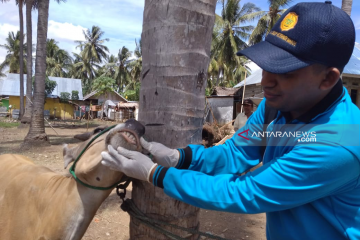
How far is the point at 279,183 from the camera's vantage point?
3.98 feet

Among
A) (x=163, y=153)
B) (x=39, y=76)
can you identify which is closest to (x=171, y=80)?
(x=163, y=153)

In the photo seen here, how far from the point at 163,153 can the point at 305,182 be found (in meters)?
0.85

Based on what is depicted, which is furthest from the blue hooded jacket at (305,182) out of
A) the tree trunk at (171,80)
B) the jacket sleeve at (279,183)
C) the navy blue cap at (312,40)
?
the tree trunk at (171,80)

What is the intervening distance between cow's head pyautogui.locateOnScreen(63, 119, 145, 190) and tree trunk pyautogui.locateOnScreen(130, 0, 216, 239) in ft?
0.57

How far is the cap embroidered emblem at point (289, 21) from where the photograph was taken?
1.31m

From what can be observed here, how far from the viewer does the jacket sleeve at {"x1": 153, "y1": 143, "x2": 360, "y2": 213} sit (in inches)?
45.7

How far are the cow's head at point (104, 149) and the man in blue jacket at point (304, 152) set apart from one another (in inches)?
10.1

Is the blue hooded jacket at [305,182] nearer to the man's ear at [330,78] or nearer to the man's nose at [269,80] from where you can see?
the man's ear at [330,78]

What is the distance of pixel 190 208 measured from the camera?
77.1 inches

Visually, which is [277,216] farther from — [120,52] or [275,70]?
[120,52]

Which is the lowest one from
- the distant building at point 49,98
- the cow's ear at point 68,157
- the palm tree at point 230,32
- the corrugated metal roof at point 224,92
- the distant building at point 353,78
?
the distant building at point 49,98

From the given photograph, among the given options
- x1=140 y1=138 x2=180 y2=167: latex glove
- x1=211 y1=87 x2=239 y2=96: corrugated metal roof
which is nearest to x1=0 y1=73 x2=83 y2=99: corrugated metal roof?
x1=211 y1=87 x2=239 y2=96: corrugated metal roof

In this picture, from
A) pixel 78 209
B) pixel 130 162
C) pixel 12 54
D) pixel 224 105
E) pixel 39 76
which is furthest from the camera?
pixel 12 54

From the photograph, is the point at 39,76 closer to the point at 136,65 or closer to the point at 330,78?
the point at 330,78
